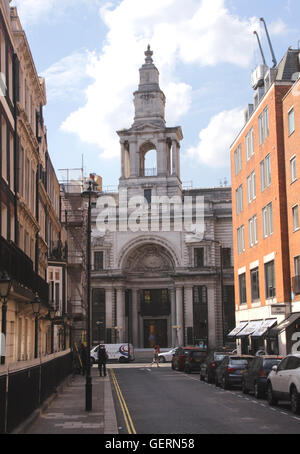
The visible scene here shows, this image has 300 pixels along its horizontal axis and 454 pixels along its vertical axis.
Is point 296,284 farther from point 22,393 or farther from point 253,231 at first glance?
point 22,393

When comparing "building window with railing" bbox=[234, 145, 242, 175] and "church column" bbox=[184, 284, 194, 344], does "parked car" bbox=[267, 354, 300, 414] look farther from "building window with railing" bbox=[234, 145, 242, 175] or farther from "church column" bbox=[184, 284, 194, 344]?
"church column" bbox=[184, 284, 194, 344]

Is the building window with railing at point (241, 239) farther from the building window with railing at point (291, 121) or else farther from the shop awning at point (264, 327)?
the building window with railing at point (291, 121)

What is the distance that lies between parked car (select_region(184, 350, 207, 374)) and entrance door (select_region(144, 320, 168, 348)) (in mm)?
36982

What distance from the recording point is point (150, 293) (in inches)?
3196

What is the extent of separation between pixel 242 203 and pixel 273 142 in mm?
9853

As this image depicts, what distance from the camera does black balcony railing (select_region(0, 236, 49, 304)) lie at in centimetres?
1873

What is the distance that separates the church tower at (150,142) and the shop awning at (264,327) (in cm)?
4218


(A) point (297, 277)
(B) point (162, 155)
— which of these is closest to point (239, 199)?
(A) point (297, 277)

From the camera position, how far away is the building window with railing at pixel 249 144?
4453cm

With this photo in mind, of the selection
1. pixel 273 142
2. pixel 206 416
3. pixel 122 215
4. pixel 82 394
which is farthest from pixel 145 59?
pixel 206 416

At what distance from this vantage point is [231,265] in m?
79.4

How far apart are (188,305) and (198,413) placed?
58991 mm

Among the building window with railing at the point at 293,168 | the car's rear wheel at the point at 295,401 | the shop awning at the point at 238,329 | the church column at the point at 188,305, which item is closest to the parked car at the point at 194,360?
the shop awning at the point at 238,329

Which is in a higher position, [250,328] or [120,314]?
[120,314]
